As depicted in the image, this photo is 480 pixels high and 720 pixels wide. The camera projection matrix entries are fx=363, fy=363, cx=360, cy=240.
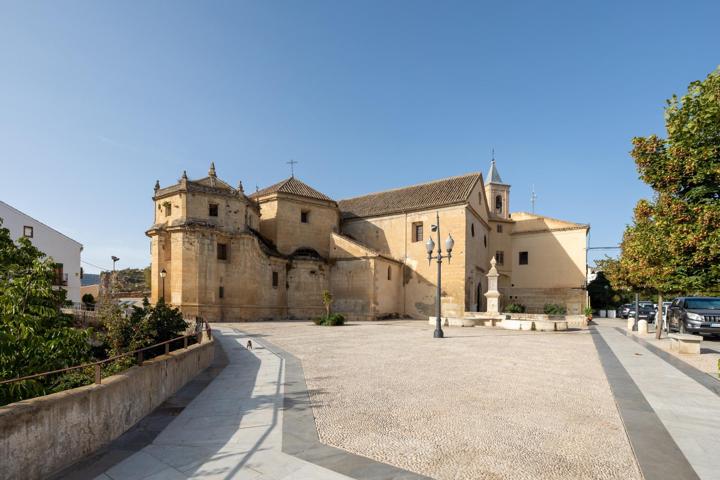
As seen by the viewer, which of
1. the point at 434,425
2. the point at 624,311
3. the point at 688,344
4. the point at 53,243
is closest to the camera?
the point at 434,425

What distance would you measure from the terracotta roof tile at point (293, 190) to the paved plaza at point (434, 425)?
79.4 ft

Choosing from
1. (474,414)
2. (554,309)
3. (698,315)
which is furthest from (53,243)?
(554,309)

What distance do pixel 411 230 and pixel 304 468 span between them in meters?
29.7

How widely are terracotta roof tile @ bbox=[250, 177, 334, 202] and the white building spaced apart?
19.2 meters

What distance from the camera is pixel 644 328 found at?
58.8 ft

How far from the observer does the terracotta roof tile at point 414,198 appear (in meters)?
31.4

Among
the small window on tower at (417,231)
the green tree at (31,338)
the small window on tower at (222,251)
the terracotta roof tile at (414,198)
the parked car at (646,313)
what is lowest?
the parked car at (646,313)

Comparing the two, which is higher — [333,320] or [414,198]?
[414,198]

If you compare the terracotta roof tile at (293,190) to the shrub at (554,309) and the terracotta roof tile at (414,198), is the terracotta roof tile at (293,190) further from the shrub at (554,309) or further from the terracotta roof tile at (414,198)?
the shrub at (554,309)

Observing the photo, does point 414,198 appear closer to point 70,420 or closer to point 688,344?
point 688,344

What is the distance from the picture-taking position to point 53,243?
3525 centimetres

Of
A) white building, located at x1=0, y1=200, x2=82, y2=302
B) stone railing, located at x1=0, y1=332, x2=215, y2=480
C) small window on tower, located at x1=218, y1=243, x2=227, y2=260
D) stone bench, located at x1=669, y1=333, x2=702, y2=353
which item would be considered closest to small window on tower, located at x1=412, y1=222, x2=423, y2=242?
small window on tower, located at x1=218, y1=243, x2=227, y2=260

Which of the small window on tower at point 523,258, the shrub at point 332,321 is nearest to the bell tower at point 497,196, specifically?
the small window on tower at point 523,258

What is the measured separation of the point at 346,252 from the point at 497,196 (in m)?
22.0
